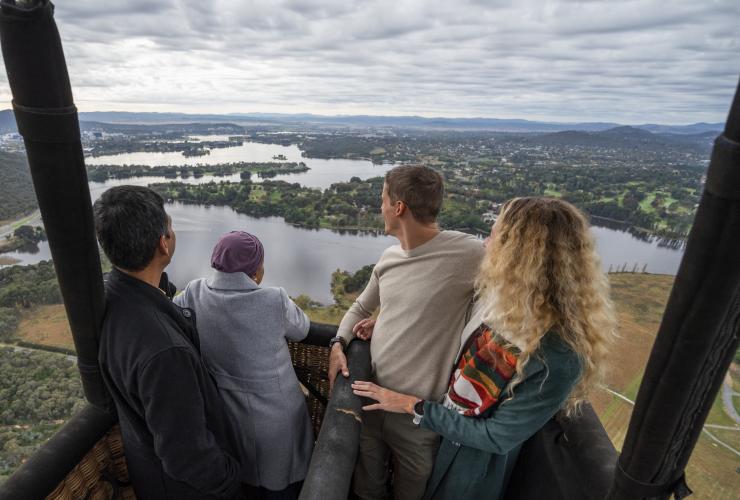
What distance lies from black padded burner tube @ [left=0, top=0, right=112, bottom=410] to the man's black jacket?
0.22ft

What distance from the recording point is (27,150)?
0.74 metres

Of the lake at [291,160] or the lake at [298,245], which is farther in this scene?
the lake at [291,160]

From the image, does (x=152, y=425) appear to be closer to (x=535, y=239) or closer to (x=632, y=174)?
(x=535, y=239)

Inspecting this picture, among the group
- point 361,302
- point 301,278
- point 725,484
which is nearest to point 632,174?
point 301,278

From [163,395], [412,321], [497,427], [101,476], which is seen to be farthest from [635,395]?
[101,476]

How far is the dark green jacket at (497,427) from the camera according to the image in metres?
0.91

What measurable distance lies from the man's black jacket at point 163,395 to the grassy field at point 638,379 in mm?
154

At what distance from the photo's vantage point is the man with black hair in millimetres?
904

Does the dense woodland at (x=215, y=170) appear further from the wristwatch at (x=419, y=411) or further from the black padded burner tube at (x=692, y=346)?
the black padded burner tube at (x=692, y=346)

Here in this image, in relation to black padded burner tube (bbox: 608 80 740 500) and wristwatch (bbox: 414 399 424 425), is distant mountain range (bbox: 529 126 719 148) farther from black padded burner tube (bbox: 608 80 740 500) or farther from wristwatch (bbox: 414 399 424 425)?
black padded burner tube (bbox: 608 80 740 500)

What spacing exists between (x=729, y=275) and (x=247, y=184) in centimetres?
2164

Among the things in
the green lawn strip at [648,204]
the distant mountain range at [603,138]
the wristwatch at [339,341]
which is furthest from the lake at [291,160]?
the distant mountain range at [603,138]

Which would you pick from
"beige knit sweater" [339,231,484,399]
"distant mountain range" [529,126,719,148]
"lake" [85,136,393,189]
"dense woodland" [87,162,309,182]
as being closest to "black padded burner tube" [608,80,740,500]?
"beige knit sweater" [339,231,484,399]

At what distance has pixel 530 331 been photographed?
912 mm
